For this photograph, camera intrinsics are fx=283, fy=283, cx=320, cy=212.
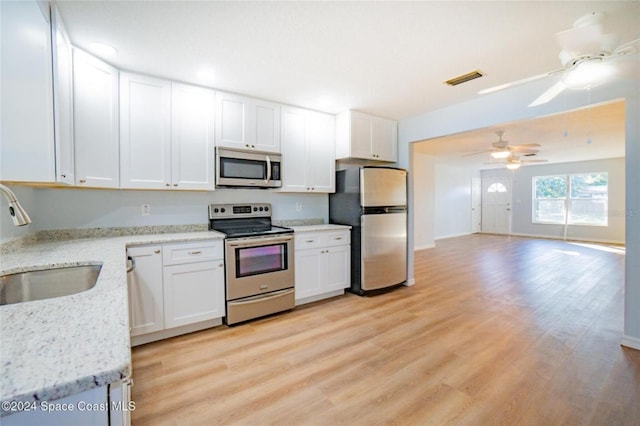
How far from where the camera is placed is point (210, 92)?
2.90 metres

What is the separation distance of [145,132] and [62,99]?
0.73 meters

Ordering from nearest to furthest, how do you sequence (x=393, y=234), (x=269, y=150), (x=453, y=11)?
(x=453, y=11)
(x=269, y=150)
(x=393, y=234)

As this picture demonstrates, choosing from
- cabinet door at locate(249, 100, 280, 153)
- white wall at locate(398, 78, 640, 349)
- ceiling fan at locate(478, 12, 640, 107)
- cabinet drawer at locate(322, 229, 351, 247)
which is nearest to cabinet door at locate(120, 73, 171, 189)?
cabinet door at locate(249, 100, 280, 153)

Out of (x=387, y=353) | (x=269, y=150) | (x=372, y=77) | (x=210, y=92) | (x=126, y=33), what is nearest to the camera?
(x=126, y=33)

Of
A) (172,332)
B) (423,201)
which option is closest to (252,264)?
(172,332)

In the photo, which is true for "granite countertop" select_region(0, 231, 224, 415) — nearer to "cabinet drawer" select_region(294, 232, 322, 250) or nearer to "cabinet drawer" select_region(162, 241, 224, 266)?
"cabinet drawer" select_region(162, 241, 224, 266)

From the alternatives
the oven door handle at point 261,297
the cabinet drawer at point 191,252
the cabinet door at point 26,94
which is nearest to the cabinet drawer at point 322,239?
the oven door handle at point 261,297

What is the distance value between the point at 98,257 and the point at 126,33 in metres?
1.56

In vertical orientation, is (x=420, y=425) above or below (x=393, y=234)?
below

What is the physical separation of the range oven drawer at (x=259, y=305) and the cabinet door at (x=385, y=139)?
2214 mm

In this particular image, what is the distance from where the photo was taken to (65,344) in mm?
645

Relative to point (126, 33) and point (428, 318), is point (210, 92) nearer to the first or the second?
point (126, 33)

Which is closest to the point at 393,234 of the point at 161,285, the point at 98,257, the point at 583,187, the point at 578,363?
the point at 578,363

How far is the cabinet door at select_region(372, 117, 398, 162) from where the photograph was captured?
391 centimetres
